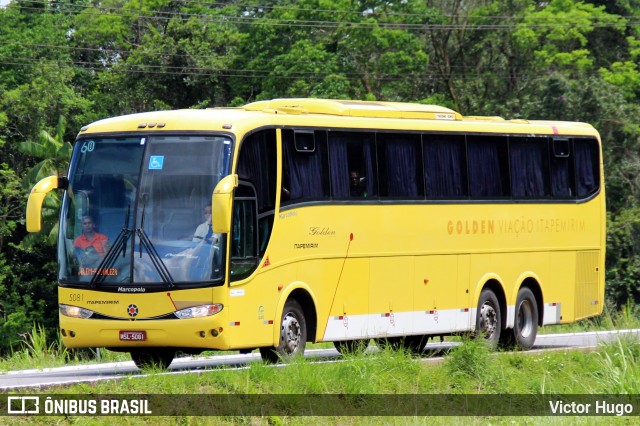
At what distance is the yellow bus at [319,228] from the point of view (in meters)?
14.9

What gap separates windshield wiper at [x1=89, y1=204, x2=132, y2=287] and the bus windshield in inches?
0.4

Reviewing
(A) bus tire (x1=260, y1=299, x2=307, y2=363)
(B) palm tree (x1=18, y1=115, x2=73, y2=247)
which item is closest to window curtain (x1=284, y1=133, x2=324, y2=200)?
(A) bus tire (x1=260, y1=299, x2=307, y2=363)

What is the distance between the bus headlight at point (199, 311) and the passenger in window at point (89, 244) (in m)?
1.17

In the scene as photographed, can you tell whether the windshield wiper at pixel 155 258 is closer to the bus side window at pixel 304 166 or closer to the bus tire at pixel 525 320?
the bus side window at pixel 304 166

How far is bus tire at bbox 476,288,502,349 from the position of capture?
20109 mm

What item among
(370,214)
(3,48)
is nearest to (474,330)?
(370,214)

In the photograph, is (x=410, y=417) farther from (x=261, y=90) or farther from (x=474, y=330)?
(x=261, y=90)

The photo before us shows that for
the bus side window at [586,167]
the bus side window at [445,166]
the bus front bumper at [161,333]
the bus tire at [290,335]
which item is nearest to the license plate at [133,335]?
the bus front bumper at [161,333]

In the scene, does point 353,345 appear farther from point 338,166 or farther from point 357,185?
point 338,166

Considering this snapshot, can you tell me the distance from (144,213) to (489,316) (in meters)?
7.28

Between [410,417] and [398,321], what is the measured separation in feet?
17.0

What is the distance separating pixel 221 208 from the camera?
14.4 m

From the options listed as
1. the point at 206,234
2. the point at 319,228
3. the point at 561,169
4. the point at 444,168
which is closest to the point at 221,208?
the point at 206,234

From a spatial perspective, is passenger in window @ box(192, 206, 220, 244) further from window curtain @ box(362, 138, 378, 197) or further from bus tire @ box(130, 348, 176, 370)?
window curtain @ box(362, 138, 378, 197)
